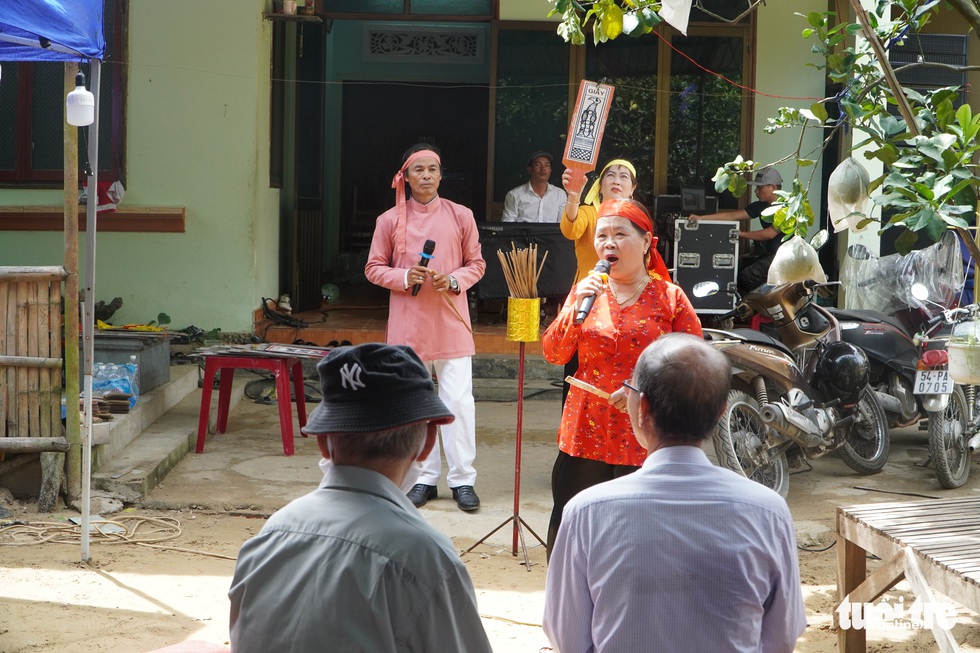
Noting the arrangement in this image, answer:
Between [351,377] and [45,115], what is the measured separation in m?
7.79

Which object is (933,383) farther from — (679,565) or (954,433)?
(679,565)

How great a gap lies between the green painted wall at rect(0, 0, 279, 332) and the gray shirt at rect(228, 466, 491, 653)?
24.5 feet

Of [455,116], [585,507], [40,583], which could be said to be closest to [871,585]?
[585,507]

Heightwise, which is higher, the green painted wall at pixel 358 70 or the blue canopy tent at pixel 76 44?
the green painted wall at pixel 358 70

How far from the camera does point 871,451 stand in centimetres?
630

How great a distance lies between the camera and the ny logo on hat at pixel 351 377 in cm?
184

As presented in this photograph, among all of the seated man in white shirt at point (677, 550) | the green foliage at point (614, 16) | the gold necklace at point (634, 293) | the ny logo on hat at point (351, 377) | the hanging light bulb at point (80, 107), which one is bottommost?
the seated man in white shirt at point (677, 550)

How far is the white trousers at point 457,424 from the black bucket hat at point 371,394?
136 inches

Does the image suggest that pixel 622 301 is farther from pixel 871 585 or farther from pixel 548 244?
pixel 548 244

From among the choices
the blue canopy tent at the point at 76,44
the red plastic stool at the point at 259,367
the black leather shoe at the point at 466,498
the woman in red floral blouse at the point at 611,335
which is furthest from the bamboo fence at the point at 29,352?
the woman in red floral blouse at the point at 611,335

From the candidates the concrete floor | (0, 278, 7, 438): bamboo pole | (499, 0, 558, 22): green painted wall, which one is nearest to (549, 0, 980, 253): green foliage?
the concrete floor

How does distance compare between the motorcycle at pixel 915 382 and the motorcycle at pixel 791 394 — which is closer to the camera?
the motorcycle at pixel 791 394

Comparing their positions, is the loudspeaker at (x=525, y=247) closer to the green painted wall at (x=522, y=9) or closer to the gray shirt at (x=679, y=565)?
the green painted wall at (x=522, y=9)

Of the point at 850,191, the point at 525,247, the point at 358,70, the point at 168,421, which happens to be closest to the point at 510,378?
the point at 525,247
